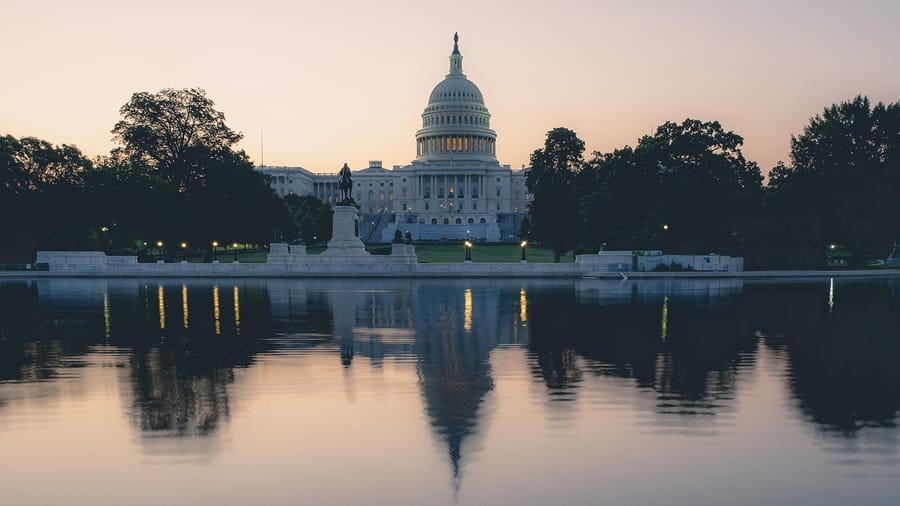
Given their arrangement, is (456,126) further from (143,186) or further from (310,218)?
(143,186)

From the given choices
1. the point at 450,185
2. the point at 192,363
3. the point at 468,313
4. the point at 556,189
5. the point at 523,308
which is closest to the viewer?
the point at 192,363

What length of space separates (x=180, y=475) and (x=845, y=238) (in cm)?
6487

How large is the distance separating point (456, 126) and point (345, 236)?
5573 inches

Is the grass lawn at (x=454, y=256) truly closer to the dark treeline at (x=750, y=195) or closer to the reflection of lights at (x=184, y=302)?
the dark treeline at (x=750, y=195)

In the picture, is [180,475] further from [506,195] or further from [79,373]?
[506,195]

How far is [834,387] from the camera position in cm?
1253

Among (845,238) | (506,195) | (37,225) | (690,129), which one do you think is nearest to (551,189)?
(690,129)

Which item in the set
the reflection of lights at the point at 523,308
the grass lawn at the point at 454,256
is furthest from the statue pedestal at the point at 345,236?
the reflection of lights at the point at 523,308

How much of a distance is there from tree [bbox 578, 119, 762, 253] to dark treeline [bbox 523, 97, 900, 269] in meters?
0.09

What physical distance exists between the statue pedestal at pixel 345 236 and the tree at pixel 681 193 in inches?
835

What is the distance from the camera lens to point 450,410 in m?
11.0

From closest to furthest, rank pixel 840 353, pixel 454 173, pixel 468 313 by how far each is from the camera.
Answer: pixel 840 353, pixel 468 313, pixel 454 173

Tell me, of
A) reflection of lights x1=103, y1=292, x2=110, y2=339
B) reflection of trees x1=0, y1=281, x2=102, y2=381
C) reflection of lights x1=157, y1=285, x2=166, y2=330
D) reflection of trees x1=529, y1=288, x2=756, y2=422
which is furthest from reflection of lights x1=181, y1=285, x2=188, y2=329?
reflection of trees x1=529, y1=288, x2=756, y2=422

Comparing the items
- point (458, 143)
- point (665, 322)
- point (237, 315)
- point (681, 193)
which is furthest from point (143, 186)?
point (458, 143)
